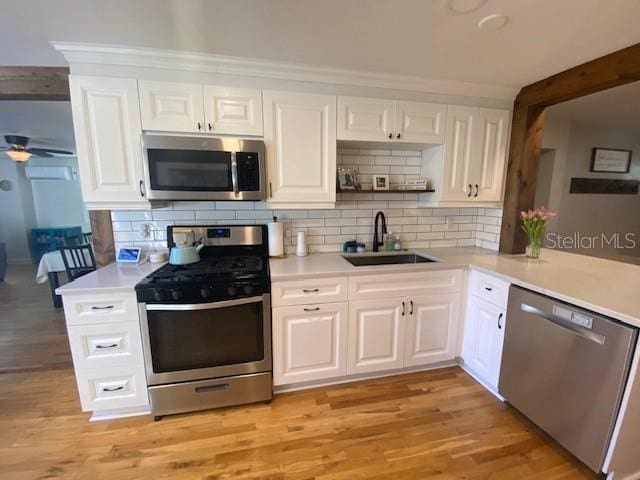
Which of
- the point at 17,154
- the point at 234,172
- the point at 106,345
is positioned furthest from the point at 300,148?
the point at 17,154

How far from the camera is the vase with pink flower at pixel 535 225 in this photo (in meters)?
2.22

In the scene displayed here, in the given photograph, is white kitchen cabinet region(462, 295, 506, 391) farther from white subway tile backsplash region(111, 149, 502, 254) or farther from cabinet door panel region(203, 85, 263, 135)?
cabinet door panel region(203, 85, 263, 135)

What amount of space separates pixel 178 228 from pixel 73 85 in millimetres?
1075

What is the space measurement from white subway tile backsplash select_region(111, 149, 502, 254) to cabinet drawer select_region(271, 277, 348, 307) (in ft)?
1.97

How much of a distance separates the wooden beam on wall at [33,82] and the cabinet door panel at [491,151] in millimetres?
3213

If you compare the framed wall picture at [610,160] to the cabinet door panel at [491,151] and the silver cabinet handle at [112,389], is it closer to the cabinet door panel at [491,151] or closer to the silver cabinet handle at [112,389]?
the cabinet door panel at [491,151]

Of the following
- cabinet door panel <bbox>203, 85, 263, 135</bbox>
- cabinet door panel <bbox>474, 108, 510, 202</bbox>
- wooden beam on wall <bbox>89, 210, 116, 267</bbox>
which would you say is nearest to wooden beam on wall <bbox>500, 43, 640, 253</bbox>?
cabinet door panel <bbox>474, 108, 510, 202</bbox>

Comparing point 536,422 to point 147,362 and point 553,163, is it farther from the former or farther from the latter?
point 553,163

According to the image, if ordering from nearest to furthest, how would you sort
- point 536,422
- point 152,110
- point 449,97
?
point 536,422, point 152,110, point 449,97

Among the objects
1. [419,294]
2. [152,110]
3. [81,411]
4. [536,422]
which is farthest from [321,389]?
[152,110]

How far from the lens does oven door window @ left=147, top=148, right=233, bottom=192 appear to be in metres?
1.87

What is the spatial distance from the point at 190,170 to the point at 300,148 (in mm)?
777

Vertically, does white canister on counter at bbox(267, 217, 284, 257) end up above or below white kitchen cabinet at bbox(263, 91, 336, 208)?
below

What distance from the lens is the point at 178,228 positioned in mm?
2250
